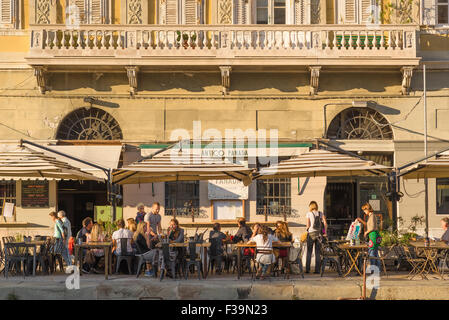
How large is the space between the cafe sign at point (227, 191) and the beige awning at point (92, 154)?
287 cm

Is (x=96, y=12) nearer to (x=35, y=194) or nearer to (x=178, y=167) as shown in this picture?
(x=35, y=194)

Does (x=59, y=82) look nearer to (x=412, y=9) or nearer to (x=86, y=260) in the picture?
(x=86, y=260)

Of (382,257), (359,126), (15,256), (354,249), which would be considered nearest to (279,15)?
(359,126)

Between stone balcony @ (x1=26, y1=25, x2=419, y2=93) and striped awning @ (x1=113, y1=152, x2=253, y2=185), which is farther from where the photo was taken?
stone balcony @ (x1=26, y1=25, x2=419, y2=93)

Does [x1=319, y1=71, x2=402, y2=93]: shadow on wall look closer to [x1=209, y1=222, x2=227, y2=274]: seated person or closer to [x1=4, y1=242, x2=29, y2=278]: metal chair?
[x1=209, y1=222, x2=227, y2=274]: seated person

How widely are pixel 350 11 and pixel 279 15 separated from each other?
6.84ft

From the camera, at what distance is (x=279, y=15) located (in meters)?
23.6

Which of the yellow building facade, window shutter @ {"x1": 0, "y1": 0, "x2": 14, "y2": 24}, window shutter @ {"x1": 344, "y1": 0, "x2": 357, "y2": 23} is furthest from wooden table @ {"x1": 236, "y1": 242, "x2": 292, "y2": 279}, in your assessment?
window shutter @ {"x1": 0, "y1": 0, "x2": 14, "y2": 24}

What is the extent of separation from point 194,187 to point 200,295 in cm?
849

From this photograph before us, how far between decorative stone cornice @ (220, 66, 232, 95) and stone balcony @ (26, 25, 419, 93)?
28 millimetres

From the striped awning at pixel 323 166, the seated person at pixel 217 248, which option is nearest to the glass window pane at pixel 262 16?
the striped awning at pixel 323 166

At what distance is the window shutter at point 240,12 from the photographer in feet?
75.8

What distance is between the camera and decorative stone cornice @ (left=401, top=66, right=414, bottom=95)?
2244cm

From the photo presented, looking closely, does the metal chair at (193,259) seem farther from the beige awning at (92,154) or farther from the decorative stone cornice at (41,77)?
the decorative stone cornice at (41,77)
